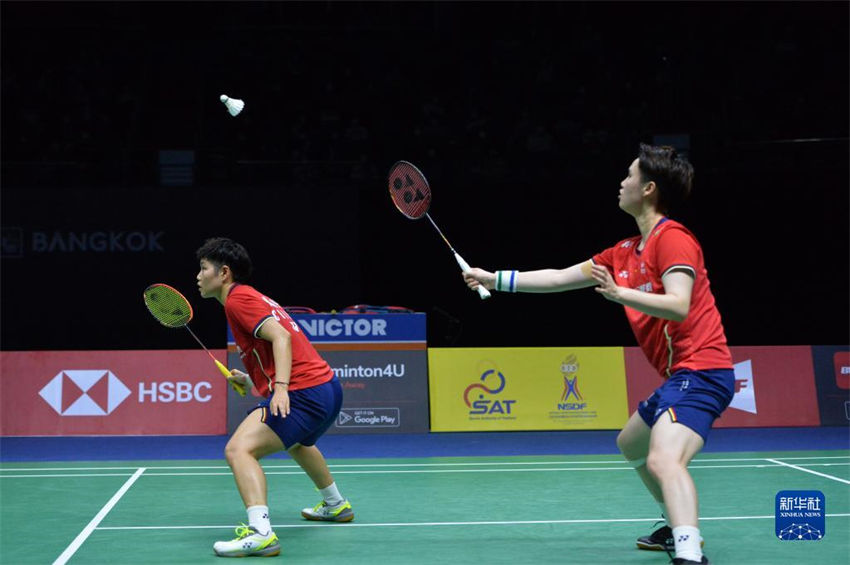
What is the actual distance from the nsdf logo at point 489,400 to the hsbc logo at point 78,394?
11.0 ft

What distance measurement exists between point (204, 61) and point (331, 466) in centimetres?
857

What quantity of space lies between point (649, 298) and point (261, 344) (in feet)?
6.67

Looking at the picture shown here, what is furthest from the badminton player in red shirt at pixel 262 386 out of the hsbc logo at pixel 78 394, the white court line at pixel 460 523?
the hsbc logo at pixel 78 394

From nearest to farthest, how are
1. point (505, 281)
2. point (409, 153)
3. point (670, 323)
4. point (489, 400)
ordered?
point (670, 323) → point (505, 281) → point (489, 400) → point (409, 153)

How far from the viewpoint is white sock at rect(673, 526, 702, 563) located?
347 centimetres

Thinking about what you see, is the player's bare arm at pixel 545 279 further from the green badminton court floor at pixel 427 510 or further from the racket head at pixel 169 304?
→ the racket head at pixel 169 304

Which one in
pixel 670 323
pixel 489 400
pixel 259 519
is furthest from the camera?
pixel 489 400

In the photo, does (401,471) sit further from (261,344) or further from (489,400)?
(261,344)

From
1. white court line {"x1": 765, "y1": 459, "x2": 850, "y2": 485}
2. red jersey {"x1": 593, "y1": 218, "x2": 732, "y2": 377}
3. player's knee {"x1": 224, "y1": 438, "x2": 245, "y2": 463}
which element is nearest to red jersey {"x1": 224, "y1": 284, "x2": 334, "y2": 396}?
player's knee {"x1": 224, "y1": 438, "x2": 245, "y2": 463}

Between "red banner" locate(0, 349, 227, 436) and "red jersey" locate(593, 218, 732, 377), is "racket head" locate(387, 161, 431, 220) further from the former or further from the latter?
"red banner" locate(0, 349, 227, 436)

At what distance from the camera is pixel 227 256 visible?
475 centimetres

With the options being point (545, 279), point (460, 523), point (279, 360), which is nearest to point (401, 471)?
point (460, 523)

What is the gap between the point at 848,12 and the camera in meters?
14.9

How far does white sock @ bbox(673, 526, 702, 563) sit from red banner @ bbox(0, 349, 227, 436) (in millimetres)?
6316
